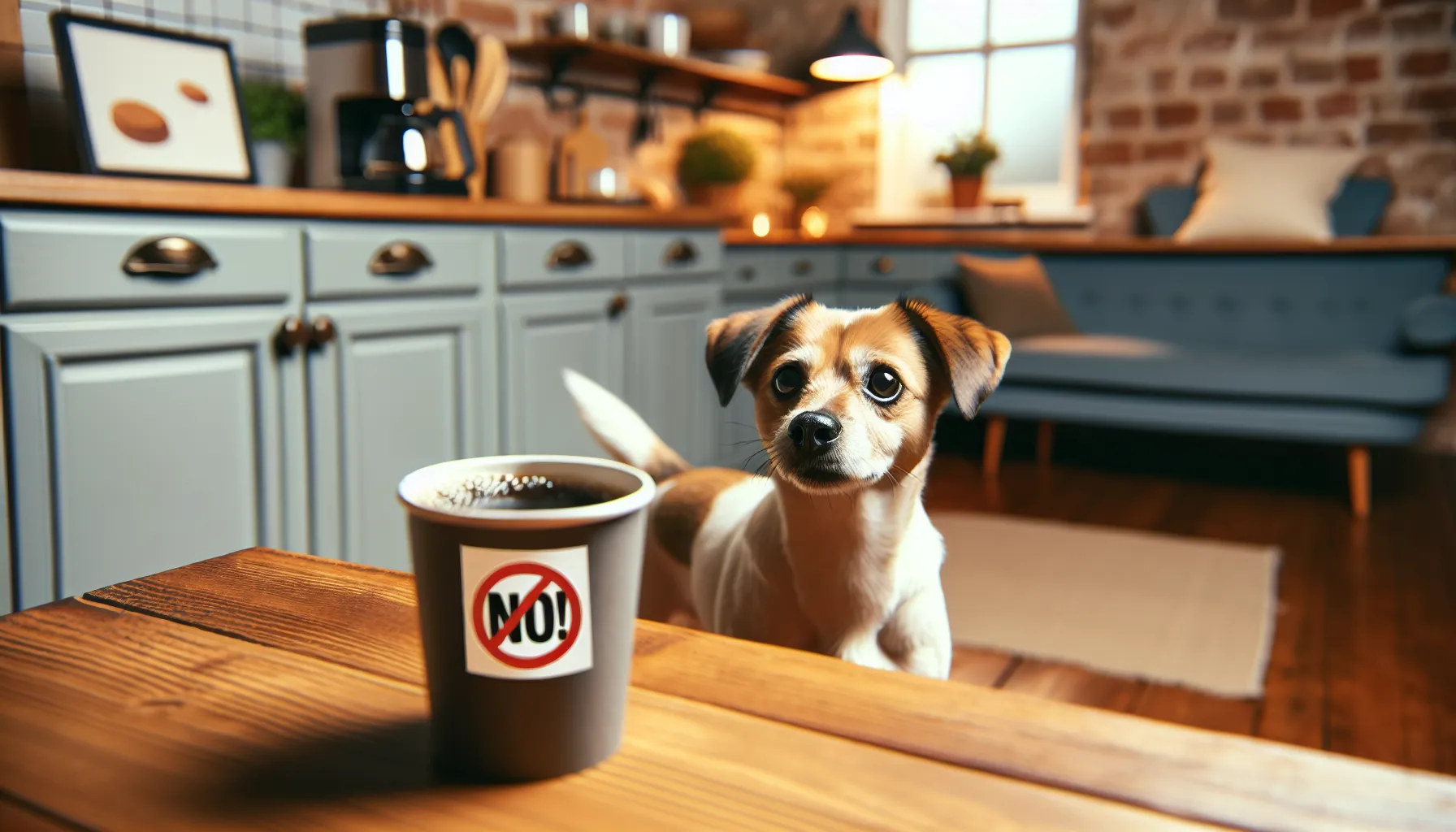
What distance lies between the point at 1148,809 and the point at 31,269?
5.32ft

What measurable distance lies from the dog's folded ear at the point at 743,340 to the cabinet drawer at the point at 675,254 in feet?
6.96

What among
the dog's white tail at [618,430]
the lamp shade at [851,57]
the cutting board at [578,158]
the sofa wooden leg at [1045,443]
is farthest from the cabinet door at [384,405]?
the lamp shade at [851,57]

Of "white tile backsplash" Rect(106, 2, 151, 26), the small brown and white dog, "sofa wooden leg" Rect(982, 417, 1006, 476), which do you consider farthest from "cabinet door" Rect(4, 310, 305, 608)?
"sofa wooden leg" Rect(982, 417, 1006, 476)

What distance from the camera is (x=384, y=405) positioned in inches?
80.5

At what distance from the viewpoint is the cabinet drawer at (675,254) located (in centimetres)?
275

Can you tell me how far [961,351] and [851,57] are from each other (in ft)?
14.0

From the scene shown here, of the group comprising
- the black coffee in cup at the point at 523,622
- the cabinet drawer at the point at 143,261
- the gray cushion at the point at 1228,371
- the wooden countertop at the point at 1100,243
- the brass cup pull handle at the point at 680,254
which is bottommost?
the gray cushion at the point at 1228,371

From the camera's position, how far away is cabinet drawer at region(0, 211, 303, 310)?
4.90 feet

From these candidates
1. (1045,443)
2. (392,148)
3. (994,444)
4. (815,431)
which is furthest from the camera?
(1045,443)

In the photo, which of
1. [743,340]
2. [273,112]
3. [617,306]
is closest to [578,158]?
[617,306]

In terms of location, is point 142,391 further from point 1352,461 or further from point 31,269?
point 1352,461

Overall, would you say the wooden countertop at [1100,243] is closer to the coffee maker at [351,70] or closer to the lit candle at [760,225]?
the lit candle at [760,225]

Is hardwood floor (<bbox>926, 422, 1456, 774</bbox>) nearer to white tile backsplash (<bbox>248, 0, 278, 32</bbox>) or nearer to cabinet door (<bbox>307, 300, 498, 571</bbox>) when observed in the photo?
cabinet door (<bbox>307, 300, 498, 571</bbox>)

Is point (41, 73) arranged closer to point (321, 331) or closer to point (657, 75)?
point (321, 331)
